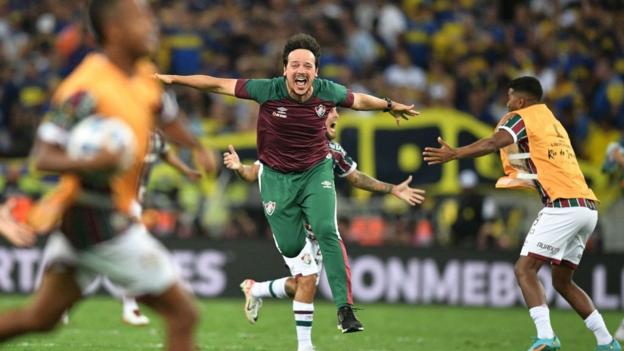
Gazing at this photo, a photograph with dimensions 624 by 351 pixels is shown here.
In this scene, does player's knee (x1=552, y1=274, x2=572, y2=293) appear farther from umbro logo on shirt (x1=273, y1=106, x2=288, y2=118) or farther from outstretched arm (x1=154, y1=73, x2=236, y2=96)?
→ outstretched arm (x1=154, y1=73, x2=236, y2=96)

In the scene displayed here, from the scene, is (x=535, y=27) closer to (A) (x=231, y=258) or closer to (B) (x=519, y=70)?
(B) (x=519, y=70)

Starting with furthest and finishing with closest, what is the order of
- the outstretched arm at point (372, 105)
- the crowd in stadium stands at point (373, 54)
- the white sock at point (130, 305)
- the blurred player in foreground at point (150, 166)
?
the crowd in stadium stands at point (373, 54) → the white sock at point (130, 305) → the blurred player in foreground at point (150, 166) → the outstretched arm at point (372, 105)

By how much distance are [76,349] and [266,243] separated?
7.09 metres

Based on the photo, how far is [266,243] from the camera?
1758cm

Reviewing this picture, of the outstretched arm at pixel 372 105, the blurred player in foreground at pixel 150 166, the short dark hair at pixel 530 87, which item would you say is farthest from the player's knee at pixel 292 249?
the short dark hair at pixel 530 87

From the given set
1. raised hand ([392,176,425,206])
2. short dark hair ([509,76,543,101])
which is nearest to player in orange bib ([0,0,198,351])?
raised hand ([392,176,425,206])

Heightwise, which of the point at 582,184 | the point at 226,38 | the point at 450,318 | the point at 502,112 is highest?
the point at 226,38

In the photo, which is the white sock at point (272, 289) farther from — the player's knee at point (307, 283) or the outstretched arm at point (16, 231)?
the outstretched arm at point (16, 231)

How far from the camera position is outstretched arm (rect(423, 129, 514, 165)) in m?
10.2

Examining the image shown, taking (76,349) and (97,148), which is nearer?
(97,148)

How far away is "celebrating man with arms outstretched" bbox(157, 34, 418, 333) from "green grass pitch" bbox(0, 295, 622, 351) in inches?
55.0

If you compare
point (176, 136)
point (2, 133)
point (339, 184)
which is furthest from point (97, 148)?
point (2, 133)

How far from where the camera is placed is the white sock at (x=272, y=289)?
1095cm

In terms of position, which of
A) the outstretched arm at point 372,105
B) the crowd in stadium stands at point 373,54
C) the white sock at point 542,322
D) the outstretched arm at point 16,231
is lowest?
the white sock at point 542,322
